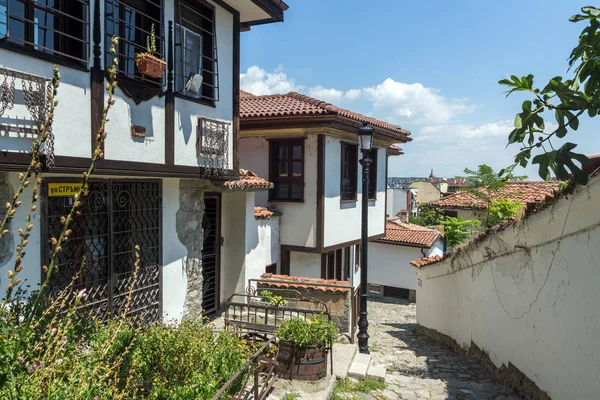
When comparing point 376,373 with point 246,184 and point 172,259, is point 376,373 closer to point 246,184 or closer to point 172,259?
point 172,259

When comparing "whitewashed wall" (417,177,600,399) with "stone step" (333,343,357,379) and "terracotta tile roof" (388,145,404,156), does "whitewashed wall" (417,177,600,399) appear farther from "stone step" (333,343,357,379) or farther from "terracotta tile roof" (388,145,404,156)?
"terracotta tile roof" (388,145,404,156)

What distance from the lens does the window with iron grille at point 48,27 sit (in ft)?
14.2

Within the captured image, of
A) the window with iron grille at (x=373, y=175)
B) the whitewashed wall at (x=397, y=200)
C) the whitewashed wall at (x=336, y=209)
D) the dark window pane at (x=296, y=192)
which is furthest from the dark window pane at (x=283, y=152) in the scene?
the whitewashed wall at (x=397, y=200)

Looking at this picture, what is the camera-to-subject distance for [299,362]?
18.6 ft

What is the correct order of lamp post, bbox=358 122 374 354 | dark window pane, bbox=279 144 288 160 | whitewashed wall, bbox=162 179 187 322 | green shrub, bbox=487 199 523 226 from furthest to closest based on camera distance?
dark window pane, bbox=279 144 288 160
lamp post, bbox=358 122 374 354
green shrub, bbox=487 199 523 226
whitewashed wall, bbox=162 179 187 322

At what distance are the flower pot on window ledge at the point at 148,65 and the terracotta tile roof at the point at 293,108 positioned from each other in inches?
188

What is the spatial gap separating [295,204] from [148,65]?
5.89m

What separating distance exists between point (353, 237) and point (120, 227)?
7329mm

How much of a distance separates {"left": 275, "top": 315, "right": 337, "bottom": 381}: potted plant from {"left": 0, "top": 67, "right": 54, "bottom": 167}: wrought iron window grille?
3.48 metres

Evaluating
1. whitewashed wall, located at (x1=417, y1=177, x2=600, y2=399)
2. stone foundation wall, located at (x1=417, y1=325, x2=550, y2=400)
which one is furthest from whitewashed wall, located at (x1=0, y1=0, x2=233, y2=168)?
stone foundation wall, located at (x1=417, y1=325, x2=550, y2=400)

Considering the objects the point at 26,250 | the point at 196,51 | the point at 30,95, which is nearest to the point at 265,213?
the point at 196,51

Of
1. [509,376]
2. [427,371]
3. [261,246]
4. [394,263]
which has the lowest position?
[394,263]

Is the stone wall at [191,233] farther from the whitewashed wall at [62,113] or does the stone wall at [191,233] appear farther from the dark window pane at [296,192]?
the dark window pane at [296,192]

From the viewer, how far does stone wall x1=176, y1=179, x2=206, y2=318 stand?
23.8ft
